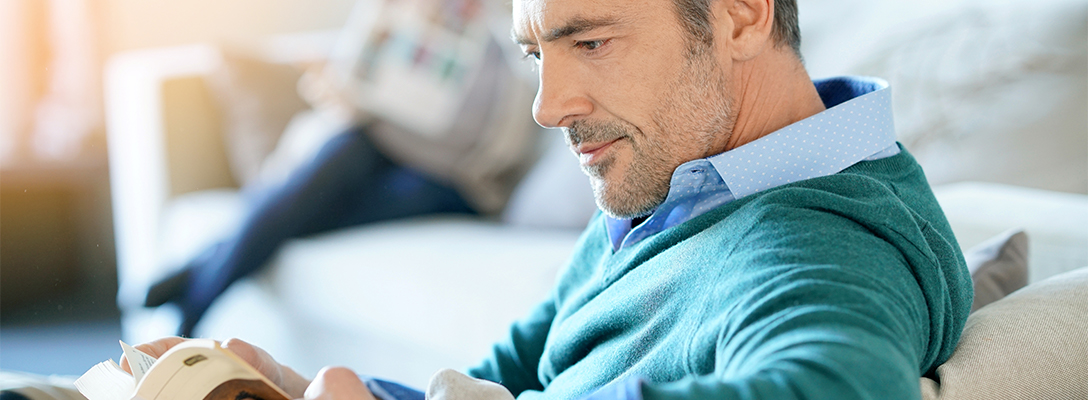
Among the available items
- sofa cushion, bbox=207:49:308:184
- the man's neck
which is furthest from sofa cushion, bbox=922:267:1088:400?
sofa cushion, bbox=207:49:308:184

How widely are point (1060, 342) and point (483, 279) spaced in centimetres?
110

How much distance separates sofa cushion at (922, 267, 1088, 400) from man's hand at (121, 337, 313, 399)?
566mm

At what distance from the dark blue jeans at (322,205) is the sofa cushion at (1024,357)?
5.48 feet

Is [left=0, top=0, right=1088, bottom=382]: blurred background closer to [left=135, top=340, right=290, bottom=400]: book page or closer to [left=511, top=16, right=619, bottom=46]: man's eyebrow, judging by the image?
[left=135, top=340, right=290, bottom=400]: book page

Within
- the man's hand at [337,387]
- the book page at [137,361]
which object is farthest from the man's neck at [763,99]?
the book page at [137,361]

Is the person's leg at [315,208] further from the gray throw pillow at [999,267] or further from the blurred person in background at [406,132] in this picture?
the gray throw pillow at [999,267]

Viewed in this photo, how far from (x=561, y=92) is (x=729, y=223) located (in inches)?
8.7

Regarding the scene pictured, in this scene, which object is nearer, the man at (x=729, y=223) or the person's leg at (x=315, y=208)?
the man at (x=729, y=223)

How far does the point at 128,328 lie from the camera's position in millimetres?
2168

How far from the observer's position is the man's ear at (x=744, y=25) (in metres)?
0.77

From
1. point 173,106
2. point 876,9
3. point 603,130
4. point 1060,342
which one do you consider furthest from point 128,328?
point 1060,342

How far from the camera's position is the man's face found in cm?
75

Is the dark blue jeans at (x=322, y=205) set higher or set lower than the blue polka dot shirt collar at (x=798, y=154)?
lower

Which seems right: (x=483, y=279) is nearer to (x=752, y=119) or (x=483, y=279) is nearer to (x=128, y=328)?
(x=752, y=119)
